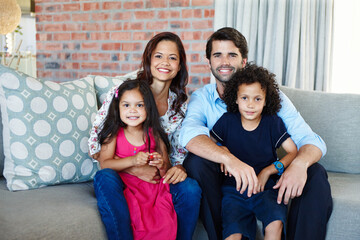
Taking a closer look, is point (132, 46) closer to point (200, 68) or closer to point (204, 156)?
point (200, 68)

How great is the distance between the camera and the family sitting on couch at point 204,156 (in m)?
1.48

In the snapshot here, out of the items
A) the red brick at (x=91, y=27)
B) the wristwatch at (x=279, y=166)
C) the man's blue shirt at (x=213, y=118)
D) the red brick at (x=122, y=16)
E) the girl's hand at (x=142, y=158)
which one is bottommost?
the wristwatch at (x=279, y=166)

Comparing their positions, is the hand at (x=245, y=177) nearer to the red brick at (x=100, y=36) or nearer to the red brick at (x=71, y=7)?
the red brick at (x=100, y=36)

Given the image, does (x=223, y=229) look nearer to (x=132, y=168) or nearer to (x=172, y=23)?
(x=132, y=168)

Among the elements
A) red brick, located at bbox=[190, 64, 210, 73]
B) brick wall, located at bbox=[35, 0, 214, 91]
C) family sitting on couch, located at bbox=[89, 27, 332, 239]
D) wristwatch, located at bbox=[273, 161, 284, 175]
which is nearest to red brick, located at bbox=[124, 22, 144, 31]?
brick wall, located at bbox=[35, 0, 214, 91]

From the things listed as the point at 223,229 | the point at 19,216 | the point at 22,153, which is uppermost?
the point at 22,153

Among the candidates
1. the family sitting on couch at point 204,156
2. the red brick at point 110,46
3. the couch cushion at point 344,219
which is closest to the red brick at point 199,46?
the red brick at point 110,46

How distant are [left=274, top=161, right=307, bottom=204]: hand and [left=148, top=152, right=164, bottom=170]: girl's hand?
20.5 inches

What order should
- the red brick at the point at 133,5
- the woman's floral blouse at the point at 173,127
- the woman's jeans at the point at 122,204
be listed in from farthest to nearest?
the red brick at the point at 133,5 < the woman's floral blouse at the point at 173,127 < the woman's jeans at the point at 122,204

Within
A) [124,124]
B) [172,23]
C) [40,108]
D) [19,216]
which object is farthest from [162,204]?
[172,23]

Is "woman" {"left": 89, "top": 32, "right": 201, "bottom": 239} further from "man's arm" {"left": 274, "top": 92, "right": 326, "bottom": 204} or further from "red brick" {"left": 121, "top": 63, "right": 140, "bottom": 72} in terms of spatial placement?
"red brick" {"left": 121, "top": 63, "right": 140, "bottom": 72}

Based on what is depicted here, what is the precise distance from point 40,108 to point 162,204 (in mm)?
701

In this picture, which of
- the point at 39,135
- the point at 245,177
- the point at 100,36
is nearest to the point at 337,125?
the point at 245,177

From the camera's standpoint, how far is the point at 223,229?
59.9 inches
